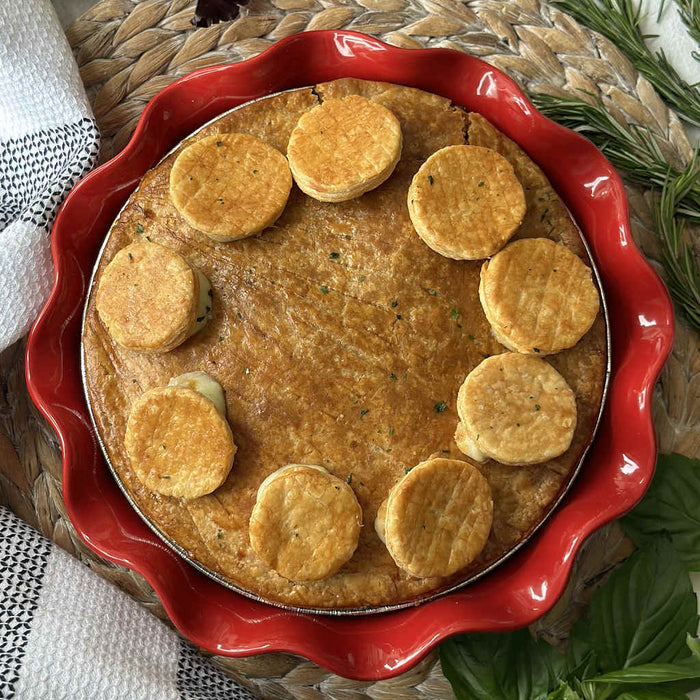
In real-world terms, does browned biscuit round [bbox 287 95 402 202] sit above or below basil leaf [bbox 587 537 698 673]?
above

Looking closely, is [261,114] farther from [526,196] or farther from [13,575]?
[13,575]

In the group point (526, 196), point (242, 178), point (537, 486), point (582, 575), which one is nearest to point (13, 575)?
point (242, 178)

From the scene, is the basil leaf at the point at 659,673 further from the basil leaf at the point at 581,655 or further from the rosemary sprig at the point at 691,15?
the rosemary sprig at the point at 691,15

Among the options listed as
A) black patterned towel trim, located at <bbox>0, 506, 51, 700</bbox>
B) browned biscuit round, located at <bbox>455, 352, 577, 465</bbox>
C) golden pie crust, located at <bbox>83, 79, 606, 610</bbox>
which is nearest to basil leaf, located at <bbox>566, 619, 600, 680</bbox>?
golden pie crust, located at <bbox>83, 79, 606, 610</bbox>

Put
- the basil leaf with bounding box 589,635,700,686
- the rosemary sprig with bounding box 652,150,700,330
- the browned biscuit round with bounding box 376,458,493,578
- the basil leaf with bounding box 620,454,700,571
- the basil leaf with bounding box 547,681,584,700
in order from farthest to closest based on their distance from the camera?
1. the rosemary sprig with bounding box 652,150,700,330
2. the basil leaf with bounding box 620,454,700,571
3. the browned biscuit round with bounding box 376,458,493,578
4. the basil leaf with bounding box 547,681,584,700
5. the basil leaf with bounding box 589,635,700,686

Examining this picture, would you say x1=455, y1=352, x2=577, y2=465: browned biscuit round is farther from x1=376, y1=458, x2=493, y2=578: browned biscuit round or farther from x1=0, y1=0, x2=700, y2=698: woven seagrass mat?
x1=0, y1=0, x2=700, y2=698: woven seagrass mat

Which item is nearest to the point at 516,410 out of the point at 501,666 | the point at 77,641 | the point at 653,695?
the point at 501,666
